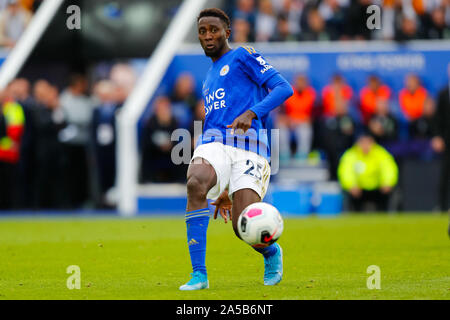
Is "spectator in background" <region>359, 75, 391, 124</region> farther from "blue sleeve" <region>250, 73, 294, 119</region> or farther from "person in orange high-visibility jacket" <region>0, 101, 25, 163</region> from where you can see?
"blue sleeve" <region>250, 73, 294, 119</region>

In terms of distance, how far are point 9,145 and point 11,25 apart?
377 cm

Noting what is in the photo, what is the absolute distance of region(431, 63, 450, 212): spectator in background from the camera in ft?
55.8

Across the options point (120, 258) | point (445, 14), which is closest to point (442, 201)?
point (445, 14)

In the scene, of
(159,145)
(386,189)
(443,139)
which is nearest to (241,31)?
(159,145)

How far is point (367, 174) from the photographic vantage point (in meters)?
18.7

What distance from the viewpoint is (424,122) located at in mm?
19703

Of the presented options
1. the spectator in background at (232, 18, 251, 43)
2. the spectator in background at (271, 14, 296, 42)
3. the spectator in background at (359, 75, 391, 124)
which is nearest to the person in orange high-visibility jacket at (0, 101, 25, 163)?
the spectator in background at (232, 18, 251, 43)

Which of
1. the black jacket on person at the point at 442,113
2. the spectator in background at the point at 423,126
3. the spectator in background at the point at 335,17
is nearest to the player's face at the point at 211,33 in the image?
the black jacket on person at the point at 442,113

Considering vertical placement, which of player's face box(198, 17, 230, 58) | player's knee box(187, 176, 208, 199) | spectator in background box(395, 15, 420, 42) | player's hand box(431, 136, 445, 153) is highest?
spectator in background box(395, 15, 420, 42)

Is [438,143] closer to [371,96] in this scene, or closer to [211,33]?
[371,96]

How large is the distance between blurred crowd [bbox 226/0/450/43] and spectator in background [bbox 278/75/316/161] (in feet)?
5.82

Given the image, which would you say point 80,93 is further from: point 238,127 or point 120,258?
point 238,127

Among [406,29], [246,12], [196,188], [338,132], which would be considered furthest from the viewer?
[246,12]

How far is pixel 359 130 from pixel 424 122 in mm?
1389
